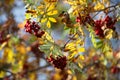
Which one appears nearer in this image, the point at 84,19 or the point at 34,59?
the point at 84,19

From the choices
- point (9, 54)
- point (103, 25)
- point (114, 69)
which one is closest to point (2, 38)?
point (9, 54)

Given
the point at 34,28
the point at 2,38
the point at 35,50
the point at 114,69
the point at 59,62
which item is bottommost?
the point at 59,62

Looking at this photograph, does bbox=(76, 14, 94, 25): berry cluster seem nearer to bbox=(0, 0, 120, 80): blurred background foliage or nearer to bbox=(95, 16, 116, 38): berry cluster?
bbox=(95, 16, 116, 38): berry cluster

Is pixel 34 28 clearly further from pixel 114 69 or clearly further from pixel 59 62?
pixel 114 69

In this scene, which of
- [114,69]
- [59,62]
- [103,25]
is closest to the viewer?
[59,62]

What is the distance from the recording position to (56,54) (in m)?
2.24

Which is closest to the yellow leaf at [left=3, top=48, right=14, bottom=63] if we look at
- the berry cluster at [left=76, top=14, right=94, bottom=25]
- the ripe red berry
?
the ripe red berry

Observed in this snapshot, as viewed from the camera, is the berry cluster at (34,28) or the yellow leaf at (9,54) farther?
the yellow leaf at (9,54)

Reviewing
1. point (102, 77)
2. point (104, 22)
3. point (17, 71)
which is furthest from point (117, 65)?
point (104, 22)

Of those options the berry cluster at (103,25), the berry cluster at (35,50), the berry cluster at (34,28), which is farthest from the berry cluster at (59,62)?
the berry cluster at (35,50)

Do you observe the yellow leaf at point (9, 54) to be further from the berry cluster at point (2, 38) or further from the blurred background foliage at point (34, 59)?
the berry cluster at point (2, 38)

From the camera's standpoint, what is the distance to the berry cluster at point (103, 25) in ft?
8.50

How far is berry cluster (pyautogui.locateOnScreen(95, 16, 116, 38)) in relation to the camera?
2590 millimetres

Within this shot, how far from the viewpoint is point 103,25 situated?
2650 millimetres
